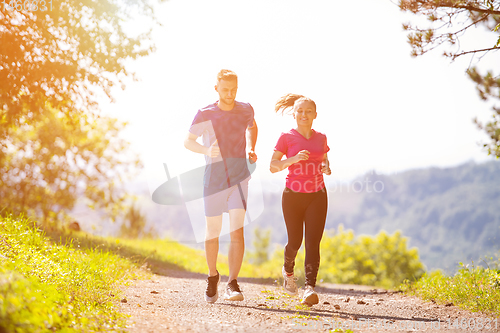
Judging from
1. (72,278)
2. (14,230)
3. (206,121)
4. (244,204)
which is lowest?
(72,278)

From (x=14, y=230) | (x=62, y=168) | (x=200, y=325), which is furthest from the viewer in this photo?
(x=62, y=168)

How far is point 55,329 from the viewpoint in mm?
2701

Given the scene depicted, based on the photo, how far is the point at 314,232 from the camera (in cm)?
432

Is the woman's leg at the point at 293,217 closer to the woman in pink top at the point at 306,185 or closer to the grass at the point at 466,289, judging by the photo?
the woman in pink top at the point at 306,185

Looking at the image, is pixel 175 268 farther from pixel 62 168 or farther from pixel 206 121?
pixel 62 168

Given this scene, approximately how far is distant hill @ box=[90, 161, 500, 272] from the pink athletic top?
73268 millimetres

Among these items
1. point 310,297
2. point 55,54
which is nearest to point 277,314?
point 310,297

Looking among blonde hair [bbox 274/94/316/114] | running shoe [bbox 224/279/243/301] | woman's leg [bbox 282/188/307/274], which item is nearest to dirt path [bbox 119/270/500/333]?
running shoe [bbox 224/279/243/301]

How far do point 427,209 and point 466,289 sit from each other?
12252 centimetres

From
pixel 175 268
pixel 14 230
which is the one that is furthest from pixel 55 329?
pixel 175 268

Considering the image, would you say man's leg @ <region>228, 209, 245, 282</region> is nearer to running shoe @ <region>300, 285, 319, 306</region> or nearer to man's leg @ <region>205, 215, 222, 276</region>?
man's leg @ <region>205, 215, 222, 276</region>

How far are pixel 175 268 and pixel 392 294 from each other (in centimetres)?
444

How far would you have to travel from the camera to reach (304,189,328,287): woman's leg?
429 cm

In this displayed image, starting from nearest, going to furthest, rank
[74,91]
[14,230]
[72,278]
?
[72,278] → [14,230] → [74,91]
